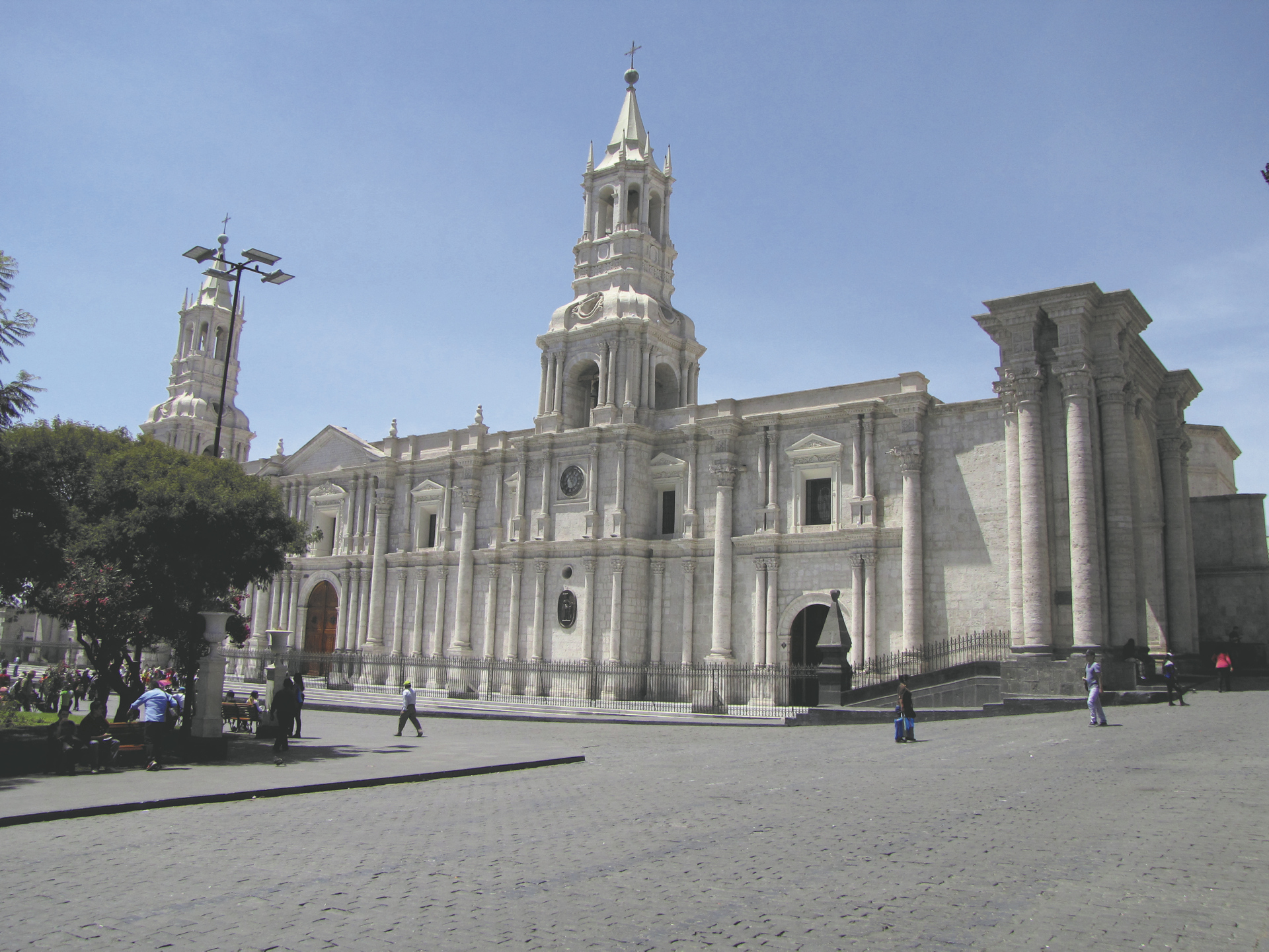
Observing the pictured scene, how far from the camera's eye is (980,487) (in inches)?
1036

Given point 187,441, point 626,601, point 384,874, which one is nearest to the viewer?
point 384,874

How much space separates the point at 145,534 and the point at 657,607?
18493 mm

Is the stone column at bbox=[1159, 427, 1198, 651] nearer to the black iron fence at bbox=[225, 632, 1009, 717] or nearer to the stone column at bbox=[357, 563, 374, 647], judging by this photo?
the black iron fence at bbox=[225, 632, 1009, 717]

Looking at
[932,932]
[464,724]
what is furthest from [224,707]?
→ [932,932]

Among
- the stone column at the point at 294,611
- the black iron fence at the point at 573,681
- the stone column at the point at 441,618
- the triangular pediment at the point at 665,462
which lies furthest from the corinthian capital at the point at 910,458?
the stone column at the point at 294,611

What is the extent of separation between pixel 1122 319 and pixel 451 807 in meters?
21.6

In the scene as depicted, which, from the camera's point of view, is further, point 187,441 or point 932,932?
point 187,441

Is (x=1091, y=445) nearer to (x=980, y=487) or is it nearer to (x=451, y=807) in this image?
(x=980, y=487)

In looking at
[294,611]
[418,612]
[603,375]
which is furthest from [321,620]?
[603,375]

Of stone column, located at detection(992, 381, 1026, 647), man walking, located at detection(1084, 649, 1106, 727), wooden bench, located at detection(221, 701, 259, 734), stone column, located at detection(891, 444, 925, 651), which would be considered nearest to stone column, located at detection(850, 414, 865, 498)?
stone column, located at detection(891, 444, 925, 651)

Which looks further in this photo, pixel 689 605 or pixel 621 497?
pixel 621 497

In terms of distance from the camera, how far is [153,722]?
1362 centimetres

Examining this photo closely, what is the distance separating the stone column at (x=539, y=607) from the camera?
33.6 m

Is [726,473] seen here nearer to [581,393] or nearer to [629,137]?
[581,393]
